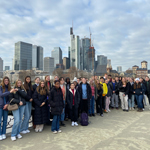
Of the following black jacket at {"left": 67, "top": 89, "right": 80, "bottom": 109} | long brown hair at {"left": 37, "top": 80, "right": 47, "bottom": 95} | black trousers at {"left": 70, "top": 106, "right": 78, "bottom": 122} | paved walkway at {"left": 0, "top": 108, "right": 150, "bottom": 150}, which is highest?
long brown hair at {"left": 37, "top": 80, "right": 47, "bottom": 95}

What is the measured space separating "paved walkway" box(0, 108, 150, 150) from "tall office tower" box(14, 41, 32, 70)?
152m

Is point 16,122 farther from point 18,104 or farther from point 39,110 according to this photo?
point 39,110

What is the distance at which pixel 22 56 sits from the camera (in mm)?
144000

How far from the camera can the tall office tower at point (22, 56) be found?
142250 millimetres

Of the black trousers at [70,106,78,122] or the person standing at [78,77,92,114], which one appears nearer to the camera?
the black trousers at [70,106,78,122]

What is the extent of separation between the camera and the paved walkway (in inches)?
142

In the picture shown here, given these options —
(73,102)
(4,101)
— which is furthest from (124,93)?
(4,101)

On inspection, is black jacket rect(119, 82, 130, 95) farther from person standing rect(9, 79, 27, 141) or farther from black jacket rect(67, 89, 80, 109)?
person standing rect(9, 79, 27, 141)

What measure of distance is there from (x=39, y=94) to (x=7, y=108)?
1.18m

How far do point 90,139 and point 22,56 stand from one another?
508ft

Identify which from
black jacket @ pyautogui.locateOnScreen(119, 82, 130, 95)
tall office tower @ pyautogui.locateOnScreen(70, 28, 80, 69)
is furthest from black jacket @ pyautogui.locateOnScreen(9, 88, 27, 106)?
tall office tower @ pyautogui.locateOnScreen(70, 28, 80, 69)

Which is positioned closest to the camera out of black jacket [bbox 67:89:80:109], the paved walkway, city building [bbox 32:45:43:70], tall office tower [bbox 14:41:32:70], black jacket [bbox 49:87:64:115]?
the paved walkway

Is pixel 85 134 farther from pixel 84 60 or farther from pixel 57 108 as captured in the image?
pixel 84 60

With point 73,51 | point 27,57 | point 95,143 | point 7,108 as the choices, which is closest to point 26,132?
point 7,108
